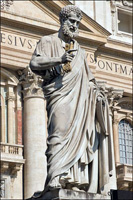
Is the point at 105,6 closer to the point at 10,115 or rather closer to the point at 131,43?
the point at 131,43

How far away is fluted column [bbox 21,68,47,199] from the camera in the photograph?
26.5m

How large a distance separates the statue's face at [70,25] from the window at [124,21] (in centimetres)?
2607

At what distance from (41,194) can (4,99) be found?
69.2 ft

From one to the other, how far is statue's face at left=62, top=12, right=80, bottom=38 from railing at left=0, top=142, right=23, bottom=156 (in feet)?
62.0

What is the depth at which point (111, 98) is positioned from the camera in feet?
102

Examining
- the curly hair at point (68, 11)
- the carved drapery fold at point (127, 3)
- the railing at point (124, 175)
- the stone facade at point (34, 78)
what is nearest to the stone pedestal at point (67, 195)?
the curly hair at point (68, 11)

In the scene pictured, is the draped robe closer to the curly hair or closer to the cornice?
the curly hair

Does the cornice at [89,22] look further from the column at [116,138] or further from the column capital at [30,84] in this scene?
the column at [116,138]

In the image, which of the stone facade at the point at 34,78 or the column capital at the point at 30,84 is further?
the column capital at the point at 30,84

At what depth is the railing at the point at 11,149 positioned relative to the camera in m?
26.7

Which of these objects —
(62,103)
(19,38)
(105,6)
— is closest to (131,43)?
(105,6)

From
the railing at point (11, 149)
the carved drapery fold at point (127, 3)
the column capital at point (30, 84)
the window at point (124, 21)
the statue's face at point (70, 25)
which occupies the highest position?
the carved drapery fold at point (127, 3)

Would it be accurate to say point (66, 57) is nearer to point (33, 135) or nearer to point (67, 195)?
point (67, 195)

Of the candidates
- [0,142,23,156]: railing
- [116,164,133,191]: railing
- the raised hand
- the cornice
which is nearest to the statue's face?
the raised hand
